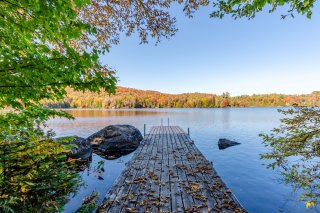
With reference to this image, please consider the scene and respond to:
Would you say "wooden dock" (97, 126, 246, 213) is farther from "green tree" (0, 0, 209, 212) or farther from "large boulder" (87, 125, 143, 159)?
"large boulder" (87, 125, 143, 159)

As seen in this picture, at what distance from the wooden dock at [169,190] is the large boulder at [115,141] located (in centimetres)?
995

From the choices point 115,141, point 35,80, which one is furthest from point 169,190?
point 115,141

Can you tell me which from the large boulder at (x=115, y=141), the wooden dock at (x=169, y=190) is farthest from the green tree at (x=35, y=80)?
the large boulder at (x=115, y=141)

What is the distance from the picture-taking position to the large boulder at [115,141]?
20062 mm

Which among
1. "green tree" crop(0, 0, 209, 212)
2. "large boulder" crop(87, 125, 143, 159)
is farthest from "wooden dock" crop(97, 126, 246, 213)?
"large boulder" crop(87, 125, 143, 159)

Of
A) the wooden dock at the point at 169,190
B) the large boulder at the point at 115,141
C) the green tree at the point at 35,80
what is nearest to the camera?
the green tree at the point at 35,80

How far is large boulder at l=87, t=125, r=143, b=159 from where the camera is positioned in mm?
20062

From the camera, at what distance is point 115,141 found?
65.8 feet

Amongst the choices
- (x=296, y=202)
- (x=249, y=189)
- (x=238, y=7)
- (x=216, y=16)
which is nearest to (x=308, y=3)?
(x=238, y=7)

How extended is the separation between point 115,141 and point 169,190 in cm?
1412

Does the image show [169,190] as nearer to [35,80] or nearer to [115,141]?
[35,80]

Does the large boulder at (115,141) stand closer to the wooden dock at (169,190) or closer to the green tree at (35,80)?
the wooden dock at (169,190)

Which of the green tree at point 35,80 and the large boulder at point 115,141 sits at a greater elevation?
the green tree at point 35,80

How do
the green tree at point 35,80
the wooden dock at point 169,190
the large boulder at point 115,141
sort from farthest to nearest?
1. the large boulder at point 115,141
2. the wooden dock at point 169,190
3. the green tree at point 35,80
